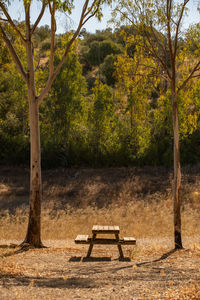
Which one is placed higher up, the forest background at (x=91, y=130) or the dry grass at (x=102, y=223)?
the forest background at (x=91, y=130)

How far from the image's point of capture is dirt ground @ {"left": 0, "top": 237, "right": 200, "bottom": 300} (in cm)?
521

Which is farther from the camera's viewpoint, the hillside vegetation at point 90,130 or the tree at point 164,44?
the hillside vegetation at point 90,130

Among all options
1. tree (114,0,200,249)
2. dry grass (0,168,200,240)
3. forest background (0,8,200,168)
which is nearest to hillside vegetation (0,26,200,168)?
forest background (0,8,200,168)

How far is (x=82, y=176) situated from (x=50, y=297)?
21322 millimetres

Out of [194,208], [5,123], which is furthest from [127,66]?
[5,123]

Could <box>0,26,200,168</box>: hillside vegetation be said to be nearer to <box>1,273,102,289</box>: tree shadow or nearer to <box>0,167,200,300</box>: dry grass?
<box>0,167,200,300</box>: dry grass

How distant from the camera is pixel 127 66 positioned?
37.2 ft

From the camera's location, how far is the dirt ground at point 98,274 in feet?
17.1

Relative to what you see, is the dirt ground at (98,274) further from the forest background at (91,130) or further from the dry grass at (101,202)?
the forest background at (91,130)

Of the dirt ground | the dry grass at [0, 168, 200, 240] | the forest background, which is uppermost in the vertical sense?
the forest background

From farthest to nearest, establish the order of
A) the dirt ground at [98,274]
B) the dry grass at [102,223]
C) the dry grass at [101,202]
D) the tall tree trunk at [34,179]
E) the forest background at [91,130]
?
the forest background at [91,130]
the dry grass at [101,202]
the tall tree trunk at [34,179]
the dry grass at [102,223]
the dirt ground at [98,274]

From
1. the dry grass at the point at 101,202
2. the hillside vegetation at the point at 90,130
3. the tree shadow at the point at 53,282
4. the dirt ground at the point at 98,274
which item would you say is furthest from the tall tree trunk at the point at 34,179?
the hillside vegetation at the point at 90,130

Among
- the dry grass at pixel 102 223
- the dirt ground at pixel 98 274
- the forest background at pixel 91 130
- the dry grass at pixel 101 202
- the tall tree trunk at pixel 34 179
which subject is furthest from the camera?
the forest background at pixel 91 130

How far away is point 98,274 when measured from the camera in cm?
665
